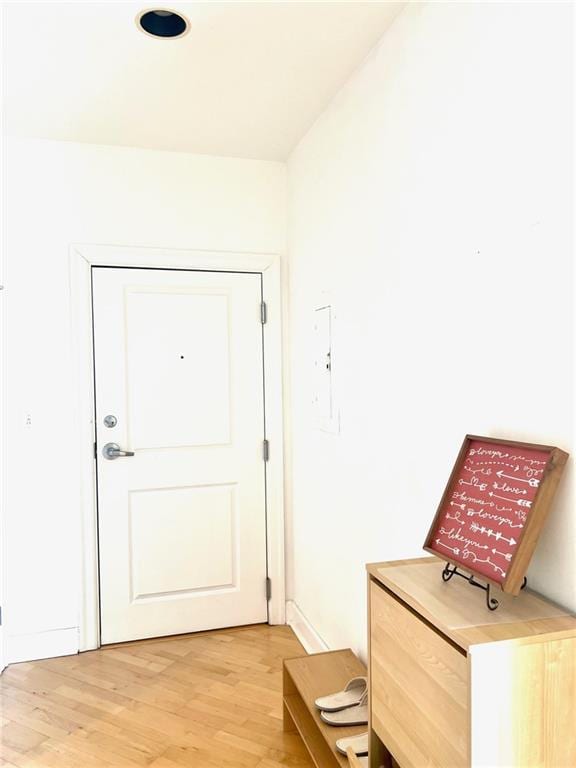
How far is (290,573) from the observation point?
3092 mm

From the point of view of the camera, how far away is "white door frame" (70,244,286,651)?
9.14 ft

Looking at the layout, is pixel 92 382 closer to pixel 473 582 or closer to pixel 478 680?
pixel 473 582

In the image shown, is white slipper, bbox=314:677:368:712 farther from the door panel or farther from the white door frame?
the door panel

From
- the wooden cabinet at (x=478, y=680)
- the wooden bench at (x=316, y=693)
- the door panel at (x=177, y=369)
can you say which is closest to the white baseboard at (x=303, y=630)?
the wooden bench at (x=316, y=693)

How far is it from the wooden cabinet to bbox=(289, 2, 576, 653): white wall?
4.1 inches

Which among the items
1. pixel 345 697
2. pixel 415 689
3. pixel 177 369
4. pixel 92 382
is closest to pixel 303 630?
pixel 345 697

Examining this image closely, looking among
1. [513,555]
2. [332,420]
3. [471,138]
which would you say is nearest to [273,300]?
[332,420]

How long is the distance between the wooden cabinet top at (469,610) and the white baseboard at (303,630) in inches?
56.5

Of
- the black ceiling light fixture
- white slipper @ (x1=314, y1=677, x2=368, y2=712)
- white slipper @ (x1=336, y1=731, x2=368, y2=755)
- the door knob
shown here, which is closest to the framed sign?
white slipper @ (x1=336, y1=731, x2=368, y2=755)

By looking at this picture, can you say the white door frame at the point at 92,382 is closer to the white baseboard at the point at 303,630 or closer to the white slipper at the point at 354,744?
the white baseboard at the point at 303,630

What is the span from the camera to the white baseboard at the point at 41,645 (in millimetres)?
2697

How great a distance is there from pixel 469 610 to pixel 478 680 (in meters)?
0.16

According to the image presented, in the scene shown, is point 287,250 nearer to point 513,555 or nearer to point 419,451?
point 419,451

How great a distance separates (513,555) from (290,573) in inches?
86.2
